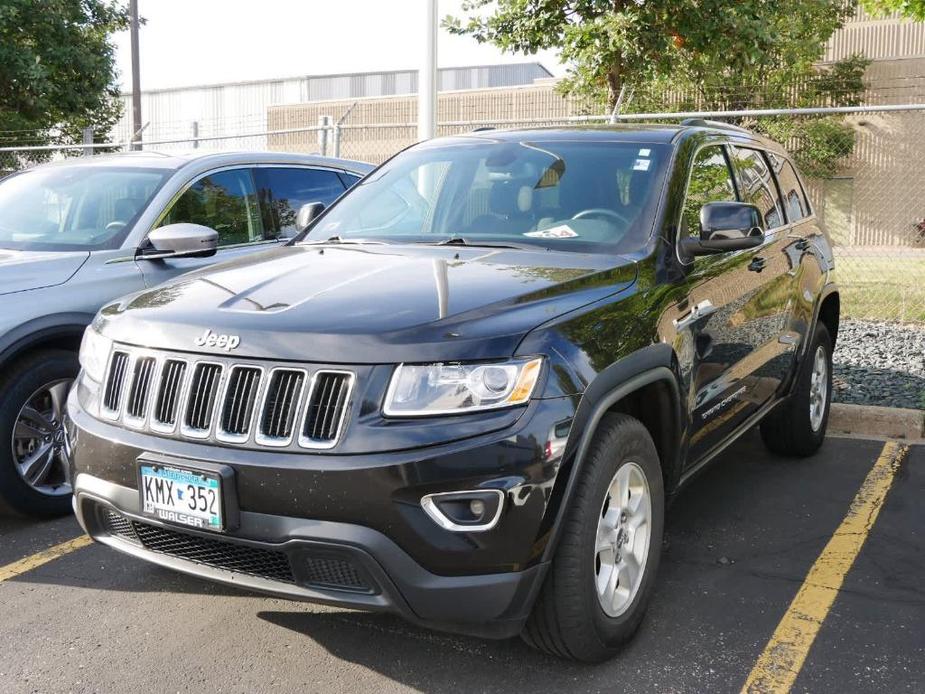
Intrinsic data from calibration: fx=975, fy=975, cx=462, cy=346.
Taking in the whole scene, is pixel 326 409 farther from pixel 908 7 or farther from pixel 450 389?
pixel 908 7

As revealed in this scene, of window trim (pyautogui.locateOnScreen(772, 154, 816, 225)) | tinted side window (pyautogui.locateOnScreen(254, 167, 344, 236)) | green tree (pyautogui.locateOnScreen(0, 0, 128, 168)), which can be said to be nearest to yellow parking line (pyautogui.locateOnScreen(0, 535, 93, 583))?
tinted side window (pyautogui.locateOnScreen(254, 167, 344, 236))

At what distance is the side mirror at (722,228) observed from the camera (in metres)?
3.69

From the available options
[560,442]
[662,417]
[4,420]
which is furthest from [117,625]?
[662,417]

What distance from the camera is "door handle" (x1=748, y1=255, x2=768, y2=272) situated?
4387mm

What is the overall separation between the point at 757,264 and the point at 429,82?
494 centimetres

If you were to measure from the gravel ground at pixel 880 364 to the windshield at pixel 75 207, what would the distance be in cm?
484

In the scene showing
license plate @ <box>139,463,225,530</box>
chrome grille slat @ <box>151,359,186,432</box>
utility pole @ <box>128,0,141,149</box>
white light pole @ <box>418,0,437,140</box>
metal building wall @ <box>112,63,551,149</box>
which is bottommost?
license plate @ <box>139,463,225,530</box>

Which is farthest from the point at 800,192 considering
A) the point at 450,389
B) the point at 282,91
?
the point at 282,91

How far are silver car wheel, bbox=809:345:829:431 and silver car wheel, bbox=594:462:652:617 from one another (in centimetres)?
263

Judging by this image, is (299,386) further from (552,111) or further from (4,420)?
(552,111)

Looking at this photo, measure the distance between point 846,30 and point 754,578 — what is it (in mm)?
44337

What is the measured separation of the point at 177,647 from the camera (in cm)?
332

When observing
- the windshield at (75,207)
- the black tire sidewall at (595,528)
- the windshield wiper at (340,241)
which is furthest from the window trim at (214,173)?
the black tire sidewall at (595,528)

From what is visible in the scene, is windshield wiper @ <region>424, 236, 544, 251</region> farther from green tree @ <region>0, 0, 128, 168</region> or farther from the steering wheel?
green tree @ <region>0, 0, 128, 168</region>
